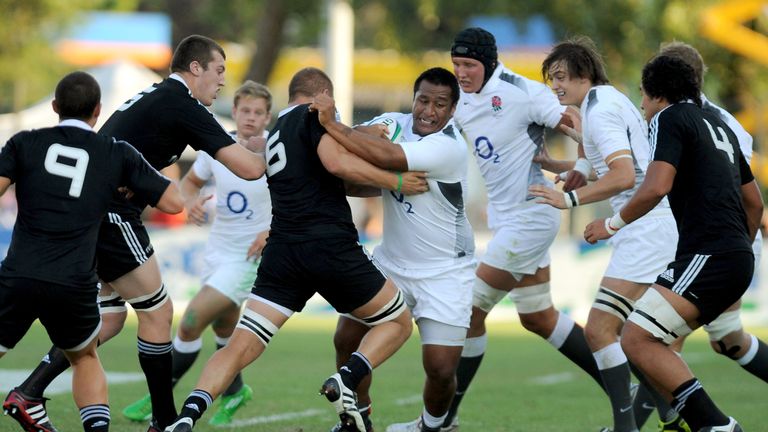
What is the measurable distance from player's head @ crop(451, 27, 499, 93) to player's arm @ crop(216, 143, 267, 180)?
2018 millimetres

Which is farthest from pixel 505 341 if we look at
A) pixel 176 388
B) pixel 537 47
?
pixel 537 47

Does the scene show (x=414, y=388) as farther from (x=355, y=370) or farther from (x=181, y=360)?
(x=355, y=370)

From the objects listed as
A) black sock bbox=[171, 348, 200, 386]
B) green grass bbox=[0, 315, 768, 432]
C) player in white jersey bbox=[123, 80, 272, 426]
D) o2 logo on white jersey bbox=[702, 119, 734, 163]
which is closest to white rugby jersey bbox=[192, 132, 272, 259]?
player in white jersey bbox=[123, 80, 272, 426]

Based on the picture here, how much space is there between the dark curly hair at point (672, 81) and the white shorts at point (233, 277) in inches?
140

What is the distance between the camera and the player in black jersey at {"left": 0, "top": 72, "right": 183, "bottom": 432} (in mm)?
6320

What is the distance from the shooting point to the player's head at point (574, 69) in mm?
8164

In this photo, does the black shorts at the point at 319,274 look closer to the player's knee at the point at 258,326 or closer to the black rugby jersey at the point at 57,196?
the player's knee at the point at 258,326

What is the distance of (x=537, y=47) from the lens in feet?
119

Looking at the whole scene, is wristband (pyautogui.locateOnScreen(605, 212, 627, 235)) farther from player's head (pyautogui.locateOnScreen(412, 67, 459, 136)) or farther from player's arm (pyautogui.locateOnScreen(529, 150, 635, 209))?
player's head (pyautogui.locateOnScreen(412, 67, 459, 136))

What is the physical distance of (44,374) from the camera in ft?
25.1

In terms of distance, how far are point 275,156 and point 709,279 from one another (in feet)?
8.34

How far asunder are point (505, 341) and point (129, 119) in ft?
33.4

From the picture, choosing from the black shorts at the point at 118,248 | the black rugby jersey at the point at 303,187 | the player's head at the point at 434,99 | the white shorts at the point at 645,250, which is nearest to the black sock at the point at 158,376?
the black shorts at the point at 118,248

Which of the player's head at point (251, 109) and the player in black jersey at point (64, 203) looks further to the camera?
the player's head at point (251, 109)
